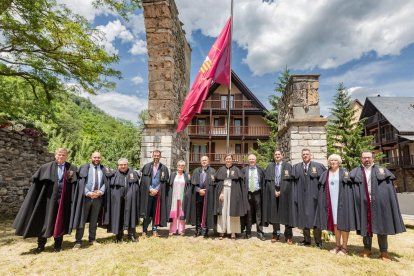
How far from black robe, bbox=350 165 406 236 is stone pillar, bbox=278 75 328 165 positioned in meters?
2.68

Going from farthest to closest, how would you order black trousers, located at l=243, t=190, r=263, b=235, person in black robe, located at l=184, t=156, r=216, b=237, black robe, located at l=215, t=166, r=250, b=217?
person in black robe, located at l=184, t=156, r=216, b=237
black trousers, located at l=243, t=190, r=263, b=235
black robe, located at l=215, t=166, r=250, b=217

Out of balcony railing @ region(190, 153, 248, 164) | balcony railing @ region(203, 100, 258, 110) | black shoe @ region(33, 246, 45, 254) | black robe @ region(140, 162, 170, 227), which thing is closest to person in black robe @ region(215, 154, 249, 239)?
black robe @ region(140, 162, 170, 227)

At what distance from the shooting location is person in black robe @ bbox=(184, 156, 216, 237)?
6.12 metres

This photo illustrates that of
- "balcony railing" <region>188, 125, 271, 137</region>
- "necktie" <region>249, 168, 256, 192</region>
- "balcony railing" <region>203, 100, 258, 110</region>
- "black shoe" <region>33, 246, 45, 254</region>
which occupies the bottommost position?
"black shoe" <region>33, 246, 45, 254</region>

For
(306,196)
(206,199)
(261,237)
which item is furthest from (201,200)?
(306,196)

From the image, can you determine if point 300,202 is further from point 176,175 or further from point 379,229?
point 176,175

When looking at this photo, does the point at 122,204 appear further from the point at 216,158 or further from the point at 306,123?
the point at 216,158

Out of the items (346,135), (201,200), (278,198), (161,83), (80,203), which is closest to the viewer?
(80,203)

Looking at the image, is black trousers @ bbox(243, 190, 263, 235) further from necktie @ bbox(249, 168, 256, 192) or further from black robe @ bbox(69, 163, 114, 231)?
black robe @ bbox(69, 163, 114, 231)

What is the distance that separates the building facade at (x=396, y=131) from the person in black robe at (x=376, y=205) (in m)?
23.0

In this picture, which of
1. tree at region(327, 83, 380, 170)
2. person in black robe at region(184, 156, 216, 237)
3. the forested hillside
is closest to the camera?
person in black robe at region(184, 156, 216, 237)

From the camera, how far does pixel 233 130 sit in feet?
86.5

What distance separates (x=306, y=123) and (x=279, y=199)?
280cm

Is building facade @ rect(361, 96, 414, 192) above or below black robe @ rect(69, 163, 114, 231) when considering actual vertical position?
above
